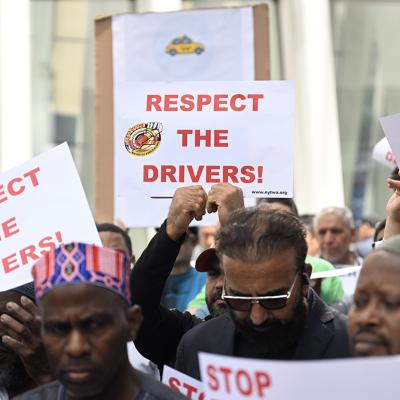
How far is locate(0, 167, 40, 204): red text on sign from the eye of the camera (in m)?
4.18

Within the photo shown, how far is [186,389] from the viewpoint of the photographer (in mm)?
3533

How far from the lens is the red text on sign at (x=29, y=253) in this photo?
13.1ft

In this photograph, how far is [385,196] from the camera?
1616cm

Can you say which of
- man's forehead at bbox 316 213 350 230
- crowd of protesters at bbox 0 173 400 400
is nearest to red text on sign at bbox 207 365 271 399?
crowd of protesters at bbox 0 173 400 400

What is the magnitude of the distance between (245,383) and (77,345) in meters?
0.46

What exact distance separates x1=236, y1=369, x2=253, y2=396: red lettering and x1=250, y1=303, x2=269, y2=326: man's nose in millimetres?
577

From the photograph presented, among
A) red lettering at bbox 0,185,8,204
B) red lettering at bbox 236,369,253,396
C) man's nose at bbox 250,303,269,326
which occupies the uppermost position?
red lettering at bbox 0,185,8,204

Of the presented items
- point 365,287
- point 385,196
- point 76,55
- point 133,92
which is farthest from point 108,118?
point 385,196

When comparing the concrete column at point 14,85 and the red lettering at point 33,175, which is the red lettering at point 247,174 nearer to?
the red lettering at point 33,175

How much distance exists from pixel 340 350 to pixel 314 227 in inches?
186

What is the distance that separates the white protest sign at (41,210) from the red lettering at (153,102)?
26.2 inches

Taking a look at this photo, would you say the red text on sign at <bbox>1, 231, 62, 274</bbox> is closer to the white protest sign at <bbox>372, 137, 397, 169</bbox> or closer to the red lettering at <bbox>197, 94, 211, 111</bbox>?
the red lettering at <bbox>197, 94, 211, 111</bbox>

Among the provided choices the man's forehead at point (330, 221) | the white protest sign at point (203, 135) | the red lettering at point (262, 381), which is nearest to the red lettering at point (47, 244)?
the white protest sign at point (203, 135)

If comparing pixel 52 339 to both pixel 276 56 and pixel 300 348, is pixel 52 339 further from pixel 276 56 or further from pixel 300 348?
pixel 276 56
